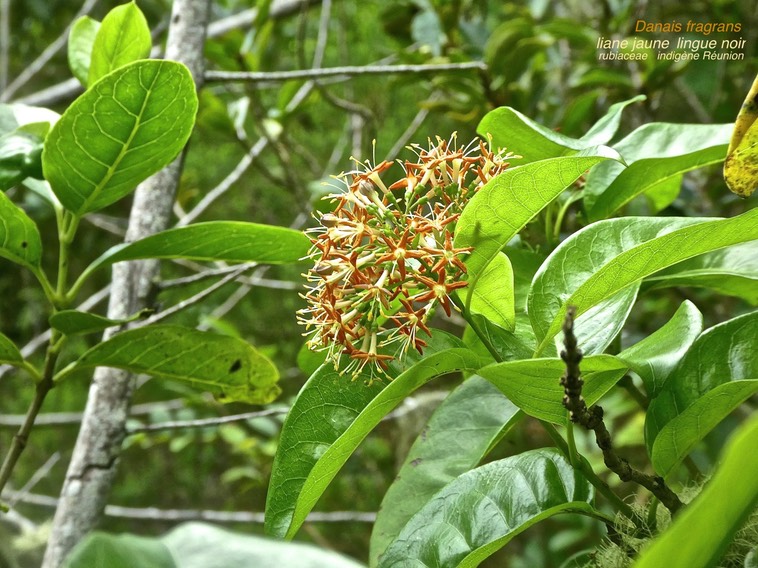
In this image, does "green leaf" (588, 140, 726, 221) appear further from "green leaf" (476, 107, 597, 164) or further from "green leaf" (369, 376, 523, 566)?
"green leaf" (369, 376, 523, 566)

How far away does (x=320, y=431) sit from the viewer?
49 centimetres

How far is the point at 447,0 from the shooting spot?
1481mm

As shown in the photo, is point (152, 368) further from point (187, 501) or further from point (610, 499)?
point (187, 501)

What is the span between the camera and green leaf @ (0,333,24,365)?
61 cm

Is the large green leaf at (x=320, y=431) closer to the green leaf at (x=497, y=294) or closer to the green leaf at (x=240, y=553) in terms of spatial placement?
the green leaf at (x=497, y=294)

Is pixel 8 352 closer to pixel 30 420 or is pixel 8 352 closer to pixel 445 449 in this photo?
pixel 30 420

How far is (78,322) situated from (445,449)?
1.14 feet

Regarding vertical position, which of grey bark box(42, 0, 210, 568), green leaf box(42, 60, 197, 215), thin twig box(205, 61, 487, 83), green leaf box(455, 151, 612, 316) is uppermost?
thin twig box(205, 61, 487, 83)

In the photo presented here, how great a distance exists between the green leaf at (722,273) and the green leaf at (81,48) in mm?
632

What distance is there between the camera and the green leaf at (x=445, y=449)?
1.92 feet

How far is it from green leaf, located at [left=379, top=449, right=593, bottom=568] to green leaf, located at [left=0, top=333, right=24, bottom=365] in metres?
0.38

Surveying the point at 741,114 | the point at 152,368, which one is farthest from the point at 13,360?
the point at 741,114

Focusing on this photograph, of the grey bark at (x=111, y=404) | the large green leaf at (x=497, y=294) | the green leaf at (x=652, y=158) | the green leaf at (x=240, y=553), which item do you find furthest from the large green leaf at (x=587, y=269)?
the grey bark at (x=111, y=404)

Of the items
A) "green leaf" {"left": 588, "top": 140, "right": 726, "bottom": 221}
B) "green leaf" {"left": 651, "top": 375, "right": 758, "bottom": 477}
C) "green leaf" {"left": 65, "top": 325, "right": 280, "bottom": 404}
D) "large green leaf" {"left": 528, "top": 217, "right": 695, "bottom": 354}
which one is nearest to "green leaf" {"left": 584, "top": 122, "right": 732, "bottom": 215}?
"green leaf" {"left": 588, "top": 140, "right": 726, "bottom": 221}
